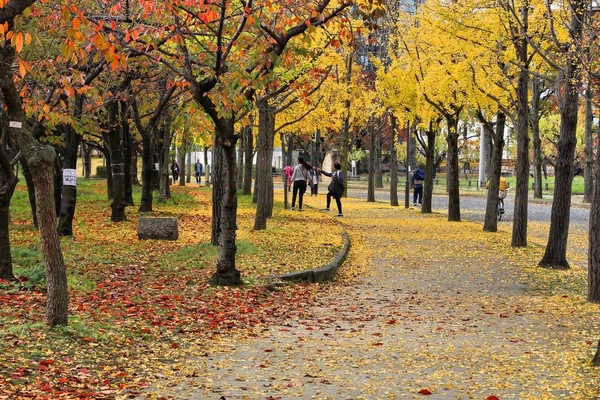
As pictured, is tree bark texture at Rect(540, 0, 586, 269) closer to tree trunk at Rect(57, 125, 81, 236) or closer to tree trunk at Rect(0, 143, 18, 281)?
tree trunk at Rect(0, 143, 18, 281)

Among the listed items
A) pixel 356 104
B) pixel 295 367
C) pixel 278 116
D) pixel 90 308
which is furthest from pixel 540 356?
pixel 356 104

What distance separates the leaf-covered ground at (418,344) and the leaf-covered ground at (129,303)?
396 mm

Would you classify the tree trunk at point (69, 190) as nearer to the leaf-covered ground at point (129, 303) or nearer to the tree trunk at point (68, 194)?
the tree trunk at point (68, 194)

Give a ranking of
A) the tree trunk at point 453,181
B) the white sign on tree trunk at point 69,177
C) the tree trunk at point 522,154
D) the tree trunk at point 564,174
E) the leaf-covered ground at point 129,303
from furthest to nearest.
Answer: the tree trunk at point 453,181 < the tree trunk at point 522,154 < the white sign on tree trunk at point 69,177 < the tree trunk at point 564,174 < the leaf-covered ground at point 129,303

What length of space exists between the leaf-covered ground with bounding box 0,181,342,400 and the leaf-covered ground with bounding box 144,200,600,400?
40 cm

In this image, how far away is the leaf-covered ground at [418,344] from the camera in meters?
6.48

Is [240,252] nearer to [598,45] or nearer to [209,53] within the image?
[209,53]

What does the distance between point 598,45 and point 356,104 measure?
24419 mm

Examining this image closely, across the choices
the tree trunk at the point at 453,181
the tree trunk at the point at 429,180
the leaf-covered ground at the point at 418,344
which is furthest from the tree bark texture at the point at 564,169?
the tree trunk at the point at 429,180

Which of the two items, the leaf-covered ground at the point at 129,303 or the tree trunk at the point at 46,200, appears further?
the tree trunk at the point at 46,200

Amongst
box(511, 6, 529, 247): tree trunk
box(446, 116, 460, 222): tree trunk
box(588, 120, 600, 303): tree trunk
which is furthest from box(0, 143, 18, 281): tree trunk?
box(446, 116, 460, 222): tree trunk

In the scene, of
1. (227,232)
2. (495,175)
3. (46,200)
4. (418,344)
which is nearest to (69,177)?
(227,232)

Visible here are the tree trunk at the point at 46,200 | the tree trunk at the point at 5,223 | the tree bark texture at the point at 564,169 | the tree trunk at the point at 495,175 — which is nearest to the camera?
the tree trunk at the point at 46,200

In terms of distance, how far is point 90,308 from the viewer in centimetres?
908
